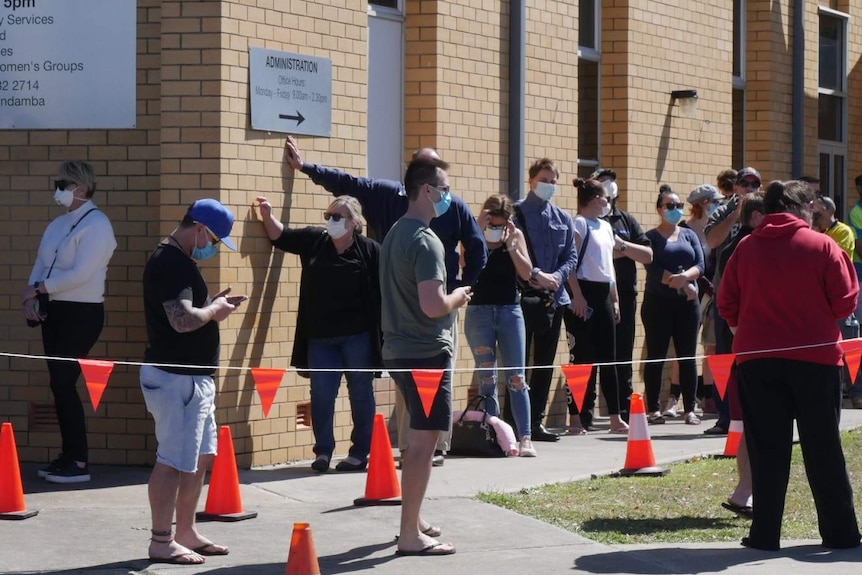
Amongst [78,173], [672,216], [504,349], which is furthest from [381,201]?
[672,216]

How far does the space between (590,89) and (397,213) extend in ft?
14.8

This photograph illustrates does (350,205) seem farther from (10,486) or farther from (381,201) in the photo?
(10,486)

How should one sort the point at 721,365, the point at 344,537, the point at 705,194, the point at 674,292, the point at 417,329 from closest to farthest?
the point at 417,329 → the point at 344,537 → the point at 721,365 → the point at 674,292 → the point at 705,194

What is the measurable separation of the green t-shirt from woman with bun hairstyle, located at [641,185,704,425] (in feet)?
18.5

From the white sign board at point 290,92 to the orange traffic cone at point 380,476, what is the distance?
2.43 metres

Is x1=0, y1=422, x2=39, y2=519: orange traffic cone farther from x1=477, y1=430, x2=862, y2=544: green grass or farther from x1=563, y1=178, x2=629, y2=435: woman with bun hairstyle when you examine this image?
x1=563, y1=178, x2=629, y2=435: woman with bun hairstyle

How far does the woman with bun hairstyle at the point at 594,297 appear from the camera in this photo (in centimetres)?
1212

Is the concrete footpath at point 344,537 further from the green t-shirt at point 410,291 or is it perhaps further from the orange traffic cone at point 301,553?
the green t-shirt at point 410,291

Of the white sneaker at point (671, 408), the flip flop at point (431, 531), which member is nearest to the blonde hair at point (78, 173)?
the flip flop at point (431, 531)

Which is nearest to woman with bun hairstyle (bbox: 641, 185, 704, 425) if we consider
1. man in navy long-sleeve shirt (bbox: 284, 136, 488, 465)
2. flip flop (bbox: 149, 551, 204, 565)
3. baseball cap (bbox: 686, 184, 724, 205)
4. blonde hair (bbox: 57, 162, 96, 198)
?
baseball cap (bbox: 686, 184, 724, 205)

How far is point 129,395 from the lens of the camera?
33.5 feet

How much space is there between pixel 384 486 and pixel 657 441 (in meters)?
3.71

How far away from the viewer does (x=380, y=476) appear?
8.94 meters

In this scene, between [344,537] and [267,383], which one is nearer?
[344,537]
